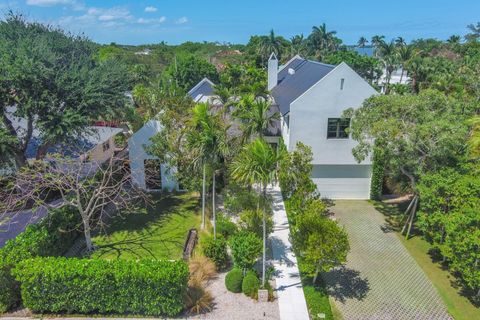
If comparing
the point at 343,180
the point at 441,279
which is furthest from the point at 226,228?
the point at 441,279

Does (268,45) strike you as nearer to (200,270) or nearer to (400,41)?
(400,41)

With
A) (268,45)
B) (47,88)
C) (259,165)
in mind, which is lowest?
(259,165)

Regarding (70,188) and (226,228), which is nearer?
(70,188)

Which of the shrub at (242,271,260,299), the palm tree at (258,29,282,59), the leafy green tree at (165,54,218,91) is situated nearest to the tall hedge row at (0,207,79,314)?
the shrub at (242,271,260,299)

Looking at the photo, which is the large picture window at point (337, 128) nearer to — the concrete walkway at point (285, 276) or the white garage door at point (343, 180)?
the white garage door at point (343, 180)

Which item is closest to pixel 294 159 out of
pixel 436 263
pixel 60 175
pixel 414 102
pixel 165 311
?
pixel 414 102

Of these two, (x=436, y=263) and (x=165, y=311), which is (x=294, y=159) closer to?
(x=436, y=263)

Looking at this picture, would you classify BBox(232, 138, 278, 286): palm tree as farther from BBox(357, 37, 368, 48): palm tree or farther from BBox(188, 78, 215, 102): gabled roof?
BBox(357, 37, 368, 48): palm tree
